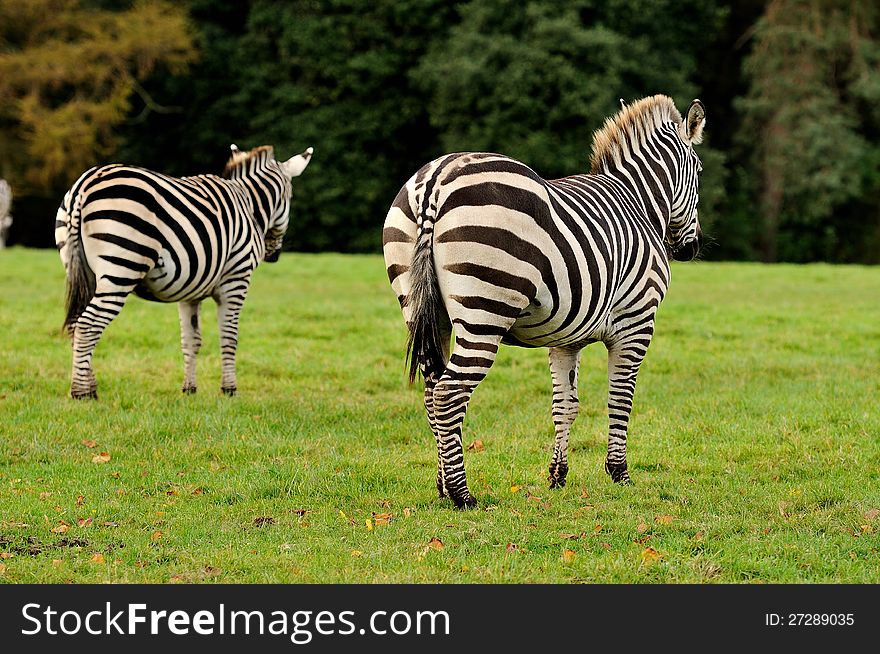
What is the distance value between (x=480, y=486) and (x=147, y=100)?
33.1 m

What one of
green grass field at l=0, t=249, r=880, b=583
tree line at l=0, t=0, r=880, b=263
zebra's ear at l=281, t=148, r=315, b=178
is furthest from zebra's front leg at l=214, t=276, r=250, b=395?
tree line at l=0, t=0, r=880, b=263

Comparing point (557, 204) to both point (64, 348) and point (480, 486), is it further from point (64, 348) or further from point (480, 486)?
point (64, 348)

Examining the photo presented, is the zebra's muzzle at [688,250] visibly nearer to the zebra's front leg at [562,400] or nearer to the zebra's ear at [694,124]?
the zebra's ear at [694,124]

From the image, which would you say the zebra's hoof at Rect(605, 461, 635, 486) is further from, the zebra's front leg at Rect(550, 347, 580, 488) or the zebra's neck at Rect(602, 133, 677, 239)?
the zebra's neck at Rect(602, 133, 677, 239)

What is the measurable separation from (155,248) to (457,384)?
4.79m

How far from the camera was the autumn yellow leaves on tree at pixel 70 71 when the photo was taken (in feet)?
116

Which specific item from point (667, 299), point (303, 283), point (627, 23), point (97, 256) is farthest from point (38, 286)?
point (627, 23)

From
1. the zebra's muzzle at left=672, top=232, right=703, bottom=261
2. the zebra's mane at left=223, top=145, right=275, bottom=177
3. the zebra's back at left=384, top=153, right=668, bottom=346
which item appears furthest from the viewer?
the zebra's mane at left=223, top=145, right=275, bottom=177

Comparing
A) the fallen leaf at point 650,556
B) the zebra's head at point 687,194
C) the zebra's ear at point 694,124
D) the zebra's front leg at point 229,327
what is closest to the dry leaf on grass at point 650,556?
the fallen leaf at point 650,556

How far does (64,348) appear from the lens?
13.9 m

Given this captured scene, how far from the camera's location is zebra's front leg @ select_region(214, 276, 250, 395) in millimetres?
11641

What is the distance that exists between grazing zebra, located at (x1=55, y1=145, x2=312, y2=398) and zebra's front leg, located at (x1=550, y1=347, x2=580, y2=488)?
4421 millimetres

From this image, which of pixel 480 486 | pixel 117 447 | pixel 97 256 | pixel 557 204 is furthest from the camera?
pixel 97 256

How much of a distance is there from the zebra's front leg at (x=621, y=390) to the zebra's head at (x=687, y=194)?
1.25 meters
